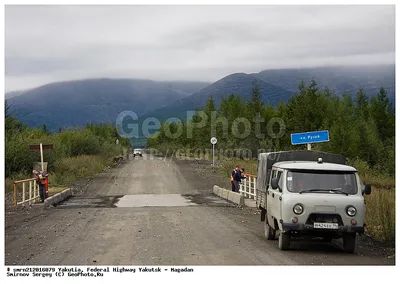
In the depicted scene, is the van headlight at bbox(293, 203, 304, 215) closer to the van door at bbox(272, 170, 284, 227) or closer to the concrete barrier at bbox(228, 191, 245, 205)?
the van door at bbox(272, 170, 284, 227)

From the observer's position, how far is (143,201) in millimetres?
23562

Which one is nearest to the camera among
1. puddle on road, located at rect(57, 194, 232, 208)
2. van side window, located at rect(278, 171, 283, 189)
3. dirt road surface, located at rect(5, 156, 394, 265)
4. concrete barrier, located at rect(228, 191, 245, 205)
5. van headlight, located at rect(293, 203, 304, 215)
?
dirt road surface, located at rect(5, 156, 394, 265)

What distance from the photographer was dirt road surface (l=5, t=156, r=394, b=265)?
34.0 ft

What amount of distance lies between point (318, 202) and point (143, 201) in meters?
13.9

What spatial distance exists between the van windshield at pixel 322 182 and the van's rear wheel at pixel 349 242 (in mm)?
904

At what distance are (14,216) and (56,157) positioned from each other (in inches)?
680

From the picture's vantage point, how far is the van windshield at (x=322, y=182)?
11.0 meters

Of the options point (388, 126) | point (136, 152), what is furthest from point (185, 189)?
point (136, 152)

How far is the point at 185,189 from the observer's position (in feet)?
97.5

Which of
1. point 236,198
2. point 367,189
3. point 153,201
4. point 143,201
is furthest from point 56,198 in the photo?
point 367,189

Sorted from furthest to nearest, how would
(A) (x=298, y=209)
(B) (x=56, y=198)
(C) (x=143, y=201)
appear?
1. (C) (x=143, y=201)
2. (B) (x=56, y=198)
3. (A) (x=298, y=209)

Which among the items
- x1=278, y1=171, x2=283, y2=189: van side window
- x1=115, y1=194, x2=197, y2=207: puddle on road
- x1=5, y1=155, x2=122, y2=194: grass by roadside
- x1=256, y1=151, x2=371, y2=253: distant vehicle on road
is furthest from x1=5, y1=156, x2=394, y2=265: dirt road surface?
x1=5, y1=155, x2=122, y2=194: grass by roadside

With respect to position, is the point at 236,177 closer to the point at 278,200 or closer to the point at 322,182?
the point at 278,200

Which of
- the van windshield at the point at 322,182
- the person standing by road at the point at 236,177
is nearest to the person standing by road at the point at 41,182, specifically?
the person standing by road at the point at 236,177
